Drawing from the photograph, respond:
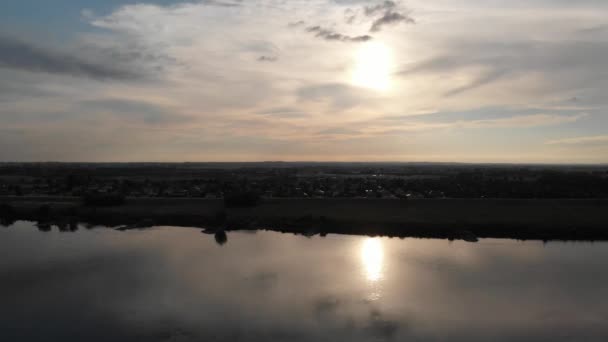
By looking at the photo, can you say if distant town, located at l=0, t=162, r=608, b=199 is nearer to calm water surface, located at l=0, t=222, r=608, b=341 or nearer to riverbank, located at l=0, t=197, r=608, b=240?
riverbank, located at l=0, t=197, r=608, b=240

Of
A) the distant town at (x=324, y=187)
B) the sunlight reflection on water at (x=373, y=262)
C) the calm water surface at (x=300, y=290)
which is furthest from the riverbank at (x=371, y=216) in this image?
the distant town at (x=324, y=187)

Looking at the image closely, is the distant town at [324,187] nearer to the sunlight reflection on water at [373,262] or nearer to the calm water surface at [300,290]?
the sunlight reflection on water at [373,262]

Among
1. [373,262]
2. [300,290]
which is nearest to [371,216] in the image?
[373,262]

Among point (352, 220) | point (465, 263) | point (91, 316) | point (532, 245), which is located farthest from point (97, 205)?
point (532, 245)

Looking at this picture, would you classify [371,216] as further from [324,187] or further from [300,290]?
[324,187]

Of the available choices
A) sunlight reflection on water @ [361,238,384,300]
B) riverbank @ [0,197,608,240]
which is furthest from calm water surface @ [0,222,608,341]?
riverbank @ [0,197,608,240]

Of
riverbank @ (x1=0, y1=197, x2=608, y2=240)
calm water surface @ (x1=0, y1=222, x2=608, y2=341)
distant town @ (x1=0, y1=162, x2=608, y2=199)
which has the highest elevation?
distant town @ (x1=0, y1=162, x2=608, y2=199)
